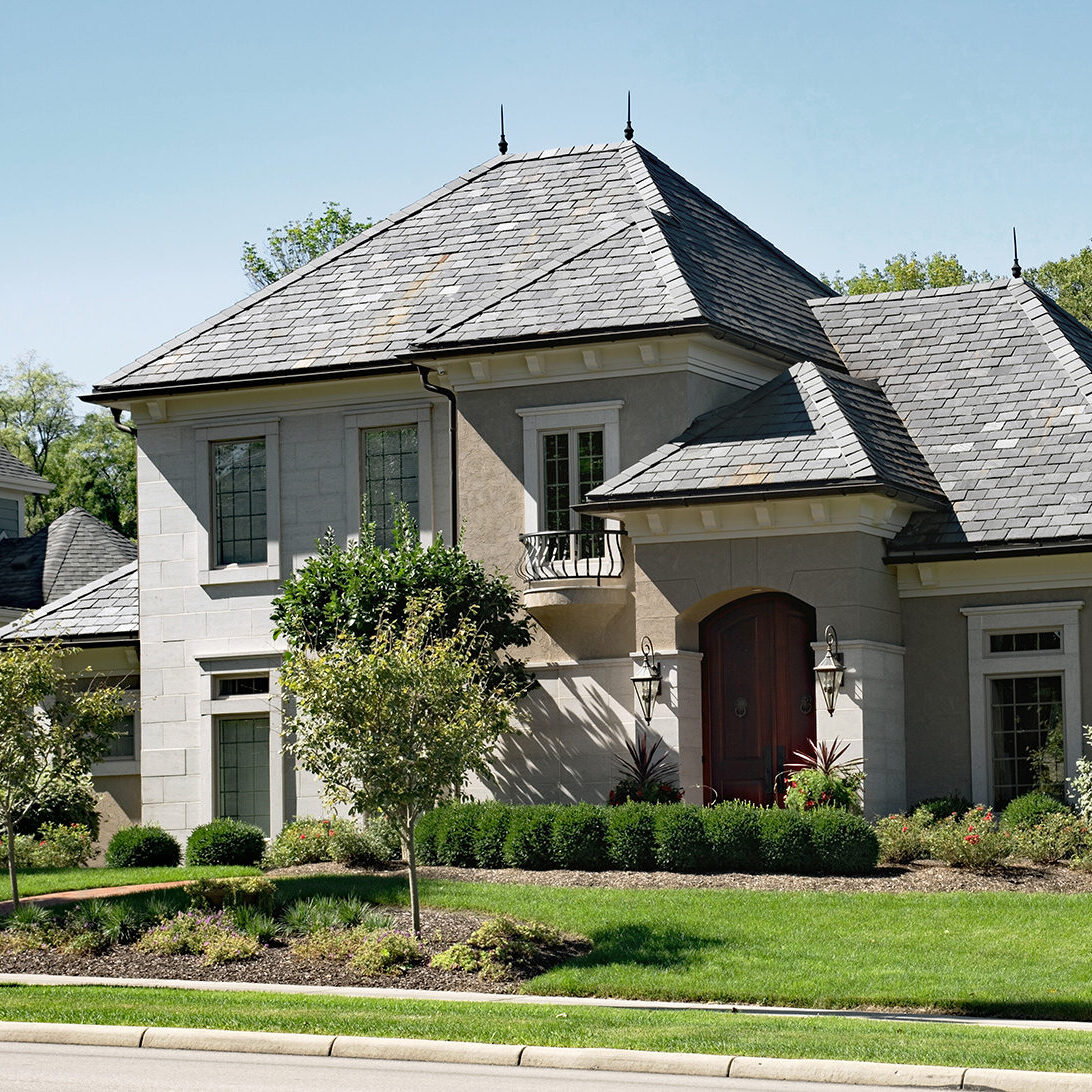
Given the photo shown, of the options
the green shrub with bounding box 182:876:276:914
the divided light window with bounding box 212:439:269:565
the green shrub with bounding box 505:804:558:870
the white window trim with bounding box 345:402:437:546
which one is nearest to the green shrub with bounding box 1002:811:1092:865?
the green shrub with bounding box 505:804:558:870

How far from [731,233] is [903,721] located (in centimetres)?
940

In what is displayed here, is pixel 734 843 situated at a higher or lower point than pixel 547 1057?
higher

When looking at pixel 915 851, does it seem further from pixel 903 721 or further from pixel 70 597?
pixel 70 597

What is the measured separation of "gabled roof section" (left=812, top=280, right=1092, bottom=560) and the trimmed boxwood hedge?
15.5ft

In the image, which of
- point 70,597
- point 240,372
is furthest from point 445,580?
point 70,597

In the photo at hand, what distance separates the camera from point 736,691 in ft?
76.9

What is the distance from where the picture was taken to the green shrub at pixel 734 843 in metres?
19.7

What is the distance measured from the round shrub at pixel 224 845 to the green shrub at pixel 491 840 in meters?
5.06

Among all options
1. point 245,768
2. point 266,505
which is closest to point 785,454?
point 266,505

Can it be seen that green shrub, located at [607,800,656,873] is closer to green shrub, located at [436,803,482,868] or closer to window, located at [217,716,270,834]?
green shrub, located at [436,803,482,868]

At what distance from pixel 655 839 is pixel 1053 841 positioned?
4346 mm

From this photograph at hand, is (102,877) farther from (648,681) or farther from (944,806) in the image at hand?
(944,806)

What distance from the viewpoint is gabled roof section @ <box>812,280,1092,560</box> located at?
894 inches

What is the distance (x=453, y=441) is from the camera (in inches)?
1009
